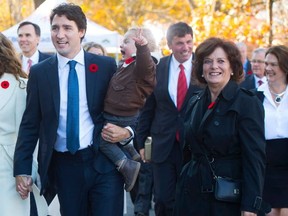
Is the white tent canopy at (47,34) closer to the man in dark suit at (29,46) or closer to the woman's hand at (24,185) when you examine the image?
the man in dark suit at (29,46)

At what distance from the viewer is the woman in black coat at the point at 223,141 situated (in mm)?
5359

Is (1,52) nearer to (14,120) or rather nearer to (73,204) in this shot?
(14,120)

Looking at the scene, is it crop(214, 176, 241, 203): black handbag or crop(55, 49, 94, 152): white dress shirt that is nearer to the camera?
crop(214, 176, 241, 203): black handbag

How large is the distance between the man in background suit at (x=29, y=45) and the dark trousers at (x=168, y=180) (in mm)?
3006

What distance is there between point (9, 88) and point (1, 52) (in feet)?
1.03

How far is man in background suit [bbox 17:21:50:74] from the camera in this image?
10.2m

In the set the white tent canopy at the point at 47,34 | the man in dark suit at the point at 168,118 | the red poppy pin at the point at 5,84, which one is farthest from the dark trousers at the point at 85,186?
the white tent canopy at the point at 47,34

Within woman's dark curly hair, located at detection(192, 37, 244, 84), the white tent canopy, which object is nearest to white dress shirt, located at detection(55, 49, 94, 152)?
woman's dark curly hair, located at detection(192, 37, 244, 84)

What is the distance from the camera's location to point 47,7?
15.3m

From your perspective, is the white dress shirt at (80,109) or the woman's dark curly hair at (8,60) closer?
the white dress shirt at (80,109)

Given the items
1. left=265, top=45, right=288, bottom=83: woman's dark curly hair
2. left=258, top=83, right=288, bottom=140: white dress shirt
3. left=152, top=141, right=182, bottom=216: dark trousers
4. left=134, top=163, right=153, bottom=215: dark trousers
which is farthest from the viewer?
left=134, top=163, right=153, bottom=215: dark trousers

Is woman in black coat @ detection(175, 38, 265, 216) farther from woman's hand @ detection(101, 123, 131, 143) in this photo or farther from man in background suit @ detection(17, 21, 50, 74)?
man in background suit @ detection(17, 21, 50, 74)

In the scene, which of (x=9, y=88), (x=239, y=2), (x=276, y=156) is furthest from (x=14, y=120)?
(x=239, y=2)

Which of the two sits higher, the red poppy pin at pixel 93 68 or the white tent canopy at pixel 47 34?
the white tent canopy at pixel 47 34
